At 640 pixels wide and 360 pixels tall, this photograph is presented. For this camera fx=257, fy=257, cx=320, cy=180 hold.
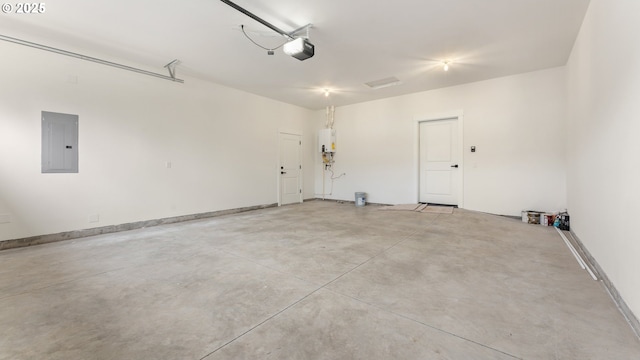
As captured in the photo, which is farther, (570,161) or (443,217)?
(443,217)

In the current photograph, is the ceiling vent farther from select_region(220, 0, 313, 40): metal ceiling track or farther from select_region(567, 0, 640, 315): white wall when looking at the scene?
select_region(567, 0, 640, 315): white wall

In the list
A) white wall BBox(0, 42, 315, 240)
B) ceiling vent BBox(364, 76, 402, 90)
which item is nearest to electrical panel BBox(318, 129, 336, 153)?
white wall BBox(0, 42, 315, 240)

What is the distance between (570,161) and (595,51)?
225 cm

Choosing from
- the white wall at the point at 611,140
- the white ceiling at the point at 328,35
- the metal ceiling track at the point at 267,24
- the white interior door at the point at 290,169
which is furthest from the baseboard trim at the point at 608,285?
the white interior door at the point at 290,169

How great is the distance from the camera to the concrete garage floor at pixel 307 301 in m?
1.55

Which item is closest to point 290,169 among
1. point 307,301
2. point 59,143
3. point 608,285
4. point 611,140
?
point 59,143

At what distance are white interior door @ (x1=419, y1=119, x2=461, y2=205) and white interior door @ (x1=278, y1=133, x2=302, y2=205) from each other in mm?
3614

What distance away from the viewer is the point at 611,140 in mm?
2336

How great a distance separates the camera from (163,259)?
3119 millimetres

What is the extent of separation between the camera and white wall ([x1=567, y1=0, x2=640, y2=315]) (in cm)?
186

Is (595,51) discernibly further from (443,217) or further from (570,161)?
(443,217)

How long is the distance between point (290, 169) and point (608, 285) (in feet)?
22.1

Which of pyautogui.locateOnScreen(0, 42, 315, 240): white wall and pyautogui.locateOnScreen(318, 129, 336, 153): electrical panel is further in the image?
pyautogui.locateOnScreen(318, 129, 336, 153): electrical panel

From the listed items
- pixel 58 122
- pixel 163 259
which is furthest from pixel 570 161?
pixel 58 122
